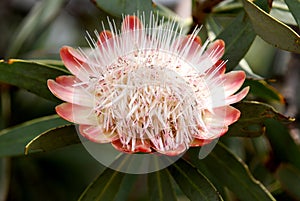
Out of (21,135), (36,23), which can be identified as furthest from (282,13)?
(36,23)

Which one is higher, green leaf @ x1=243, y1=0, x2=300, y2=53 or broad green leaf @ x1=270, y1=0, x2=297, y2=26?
green leaf @ x1=243, y1=0, x2=300, y2=53

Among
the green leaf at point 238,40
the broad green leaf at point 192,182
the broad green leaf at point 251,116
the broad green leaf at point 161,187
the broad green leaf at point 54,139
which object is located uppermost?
the green leaf at point 238,40

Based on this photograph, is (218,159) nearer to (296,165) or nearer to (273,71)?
(296,165)

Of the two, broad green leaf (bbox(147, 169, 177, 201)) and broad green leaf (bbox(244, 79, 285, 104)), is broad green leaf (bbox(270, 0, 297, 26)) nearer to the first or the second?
broad green leaf (bbox(244, 79, 285, 104))

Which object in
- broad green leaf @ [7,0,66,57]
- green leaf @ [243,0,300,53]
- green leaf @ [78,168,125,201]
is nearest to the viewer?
green leaf @ [243,0,300,53]

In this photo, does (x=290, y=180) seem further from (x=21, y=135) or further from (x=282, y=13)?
(x=21, y=135)

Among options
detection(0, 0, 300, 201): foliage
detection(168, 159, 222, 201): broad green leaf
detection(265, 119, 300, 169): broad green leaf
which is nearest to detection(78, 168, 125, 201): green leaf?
detection(0, 0, 300, 201): foliage

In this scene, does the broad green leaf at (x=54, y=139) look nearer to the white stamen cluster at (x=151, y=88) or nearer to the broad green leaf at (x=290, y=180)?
the white stamen cluster at (x=151, y=88)

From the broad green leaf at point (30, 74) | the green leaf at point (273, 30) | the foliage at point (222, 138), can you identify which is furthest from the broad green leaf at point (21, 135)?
the green leaf at point (273, 30)
